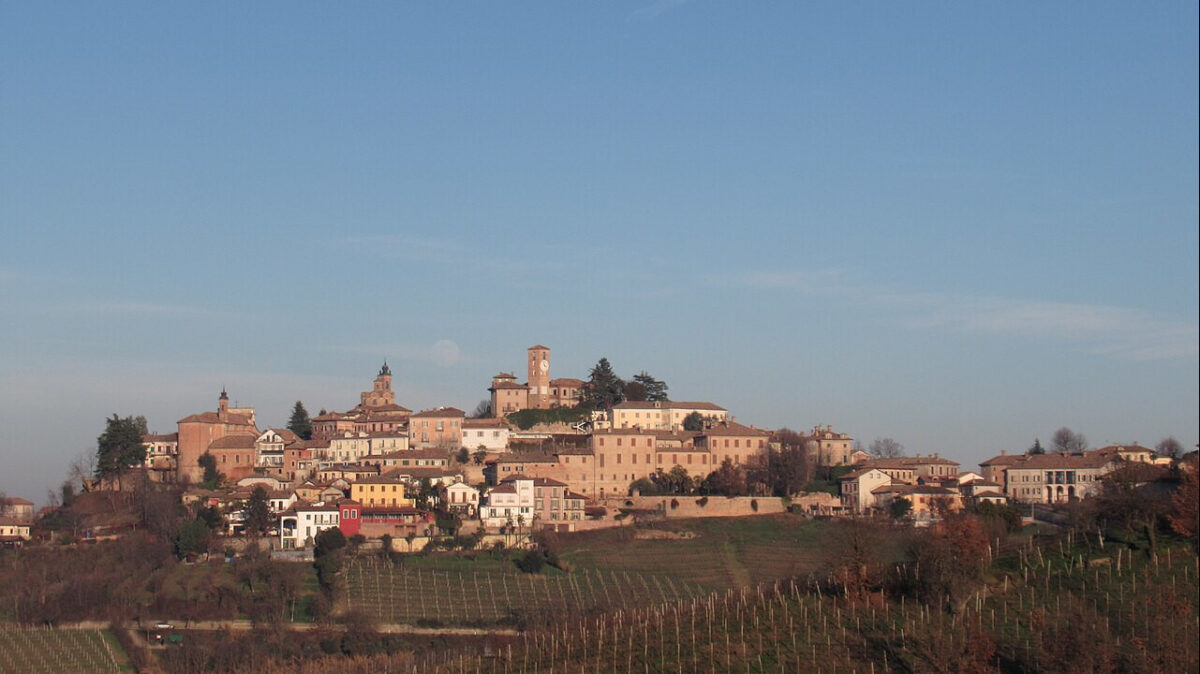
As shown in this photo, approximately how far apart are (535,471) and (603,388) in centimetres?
1504

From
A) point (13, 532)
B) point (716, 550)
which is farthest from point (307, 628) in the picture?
point (13, 532)

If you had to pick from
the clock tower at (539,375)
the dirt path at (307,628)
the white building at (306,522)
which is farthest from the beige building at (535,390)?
the dirt path at (307,628)

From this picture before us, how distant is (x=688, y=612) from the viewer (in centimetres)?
4156

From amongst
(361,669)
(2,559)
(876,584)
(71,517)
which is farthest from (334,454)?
(876,584)

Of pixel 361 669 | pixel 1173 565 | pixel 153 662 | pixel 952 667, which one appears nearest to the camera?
pixel 952 667

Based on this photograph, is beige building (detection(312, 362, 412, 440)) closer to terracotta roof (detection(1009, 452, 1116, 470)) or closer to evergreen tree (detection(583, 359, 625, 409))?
evergreen tree (detection(583, 359, 625, 409))

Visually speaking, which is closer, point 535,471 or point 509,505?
point 509,505

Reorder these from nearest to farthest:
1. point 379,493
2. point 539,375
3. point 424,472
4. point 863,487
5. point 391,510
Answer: point 391,510, point 379,493, point 863,487, point 424,472, point 539,375

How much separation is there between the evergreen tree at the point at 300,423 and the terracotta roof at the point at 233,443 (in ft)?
21.6

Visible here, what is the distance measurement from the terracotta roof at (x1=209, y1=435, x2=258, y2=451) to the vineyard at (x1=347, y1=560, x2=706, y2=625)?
21.4m

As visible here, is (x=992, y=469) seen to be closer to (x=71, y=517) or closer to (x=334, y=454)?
(x=334, y=454)

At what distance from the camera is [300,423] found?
3718 inches

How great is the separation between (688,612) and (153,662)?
22149 mm

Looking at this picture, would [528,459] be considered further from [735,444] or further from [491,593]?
[491,593]
